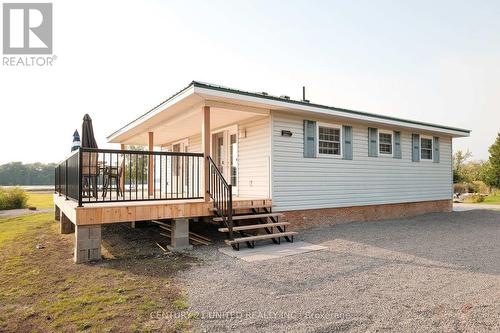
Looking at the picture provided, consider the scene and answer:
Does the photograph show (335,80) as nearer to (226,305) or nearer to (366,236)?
(366,236)

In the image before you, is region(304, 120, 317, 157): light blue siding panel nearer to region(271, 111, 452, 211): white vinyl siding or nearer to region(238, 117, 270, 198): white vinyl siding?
region(271, 111, 452, 211): white vinyl siding

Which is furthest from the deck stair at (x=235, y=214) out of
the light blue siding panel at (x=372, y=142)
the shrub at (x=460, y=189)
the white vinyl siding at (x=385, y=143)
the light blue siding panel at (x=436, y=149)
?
the shrub at (x=460, y=189)

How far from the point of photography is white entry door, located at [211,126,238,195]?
8.92m

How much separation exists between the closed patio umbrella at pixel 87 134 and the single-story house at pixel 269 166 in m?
0.32

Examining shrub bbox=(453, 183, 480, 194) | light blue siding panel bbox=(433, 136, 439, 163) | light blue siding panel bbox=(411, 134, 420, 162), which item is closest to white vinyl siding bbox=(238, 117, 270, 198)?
light blue siding panel bbox=(411, 134, 420, 162)

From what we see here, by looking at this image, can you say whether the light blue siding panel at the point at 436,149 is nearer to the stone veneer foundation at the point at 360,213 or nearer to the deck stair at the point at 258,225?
the stone veneer foundation at the point at 360,213

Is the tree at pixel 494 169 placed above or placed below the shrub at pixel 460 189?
above

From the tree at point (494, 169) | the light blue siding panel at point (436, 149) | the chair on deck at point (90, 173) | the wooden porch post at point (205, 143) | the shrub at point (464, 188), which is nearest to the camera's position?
the chair on deck at point (90, 173)

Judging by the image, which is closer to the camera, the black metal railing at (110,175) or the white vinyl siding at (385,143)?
the black metal railing at (110,175)

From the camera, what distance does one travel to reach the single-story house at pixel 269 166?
5922mm

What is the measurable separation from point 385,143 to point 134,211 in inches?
317

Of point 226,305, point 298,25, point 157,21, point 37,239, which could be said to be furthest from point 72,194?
point 298,25

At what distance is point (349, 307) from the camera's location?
315 centimetres

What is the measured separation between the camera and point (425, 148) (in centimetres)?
1145
